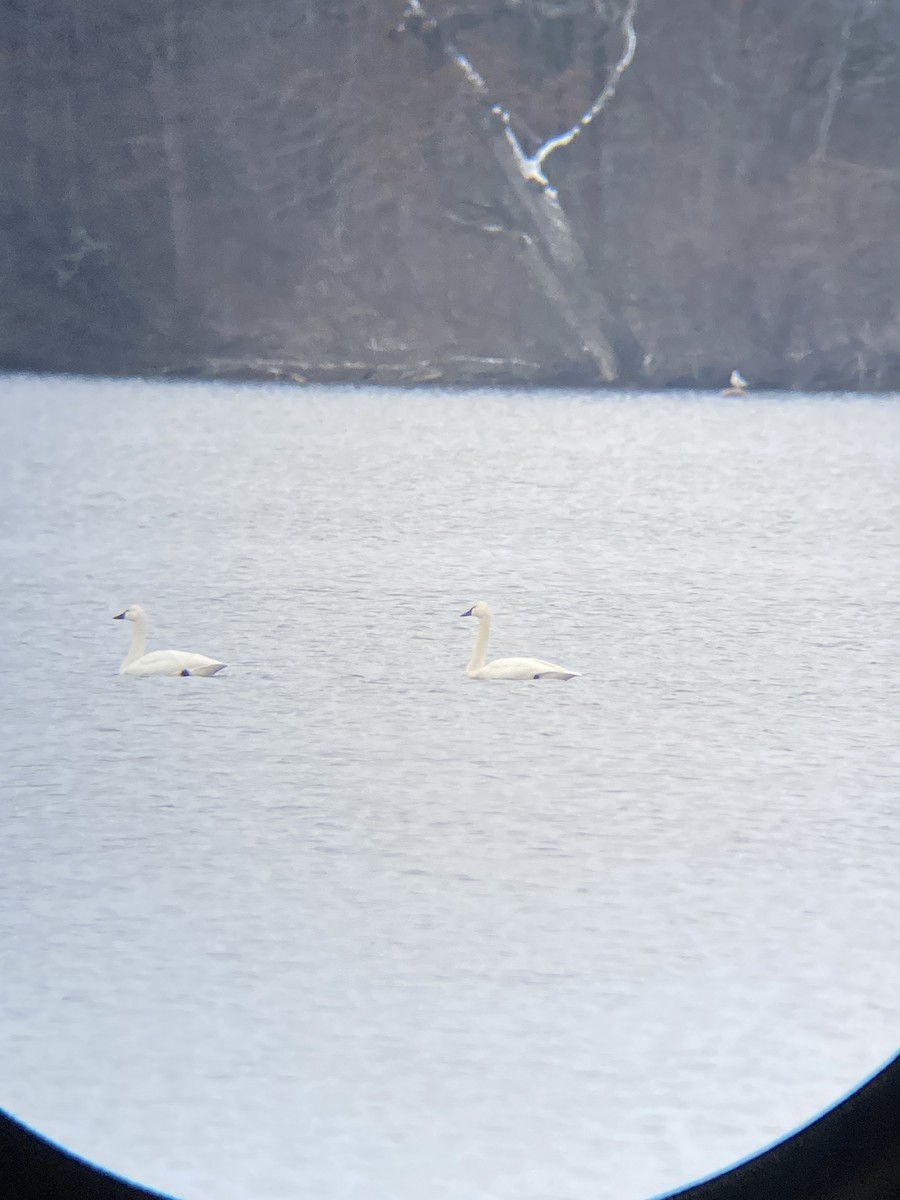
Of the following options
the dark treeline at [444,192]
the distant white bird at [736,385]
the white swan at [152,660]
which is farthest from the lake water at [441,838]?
the distant white bird at [736,385]

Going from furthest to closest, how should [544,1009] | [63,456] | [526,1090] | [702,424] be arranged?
[702,424]
[63,456]
[544,1009]
[526,1090]

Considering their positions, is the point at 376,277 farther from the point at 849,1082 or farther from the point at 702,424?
the point at 849,1082

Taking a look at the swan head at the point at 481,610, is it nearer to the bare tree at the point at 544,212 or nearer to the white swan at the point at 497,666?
the white swan at the point at 497,666

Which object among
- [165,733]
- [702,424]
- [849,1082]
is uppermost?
[849,1082]

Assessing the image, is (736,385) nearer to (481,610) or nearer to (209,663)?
(481,610)

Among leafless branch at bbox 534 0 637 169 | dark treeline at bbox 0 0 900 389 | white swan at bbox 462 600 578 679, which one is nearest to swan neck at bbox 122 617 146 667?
white swan at bbox 462 600 578 679

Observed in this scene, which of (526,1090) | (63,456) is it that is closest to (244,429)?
(63,456)
